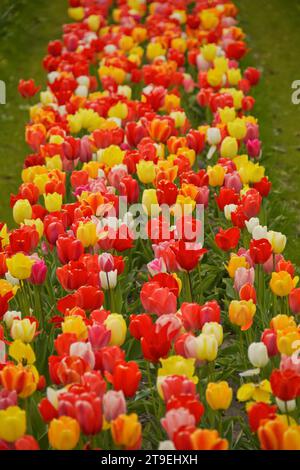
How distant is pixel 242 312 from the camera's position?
4566 mm

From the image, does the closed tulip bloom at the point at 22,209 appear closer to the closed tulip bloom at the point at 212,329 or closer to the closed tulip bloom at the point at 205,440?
the closed tulip bloom at the point at 212,329

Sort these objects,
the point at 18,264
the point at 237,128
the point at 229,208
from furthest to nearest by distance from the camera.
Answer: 1. the point at 237,128
2. the point at 229,208
3. the point at 18,264

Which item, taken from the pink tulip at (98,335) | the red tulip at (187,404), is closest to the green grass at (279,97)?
the pink tulip at (98,335)

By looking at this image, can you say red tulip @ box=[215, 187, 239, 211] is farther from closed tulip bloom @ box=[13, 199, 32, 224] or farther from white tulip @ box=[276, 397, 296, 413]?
white tulip @ box=[276, 397, 296, 413]

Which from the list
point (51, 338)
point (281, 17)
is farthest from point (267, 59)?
point (51, 338)

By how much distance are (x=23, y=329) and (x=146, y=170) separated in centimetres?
225

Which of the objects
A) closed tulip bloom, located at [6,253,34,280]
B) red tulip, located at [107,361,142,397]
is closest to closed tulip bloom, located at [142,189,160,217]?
closed tulip bloom, located at [6,253,34,280]

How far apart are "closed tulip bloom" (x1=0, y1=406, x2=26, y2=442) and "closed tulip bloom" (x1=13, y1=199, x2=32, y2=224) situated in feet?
7.80

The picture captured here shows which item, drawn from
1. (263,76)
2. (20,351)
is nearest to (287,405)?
(20,351)

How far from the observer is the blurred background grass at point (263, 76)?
8.09 m

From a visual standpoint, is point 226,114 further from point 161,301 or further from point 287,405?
point 287,405

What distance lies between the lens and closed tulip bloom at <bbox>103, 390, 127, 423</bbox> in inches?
148

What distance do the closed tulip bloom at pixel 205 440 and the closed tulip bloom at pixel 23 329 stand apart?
135 centimetres
